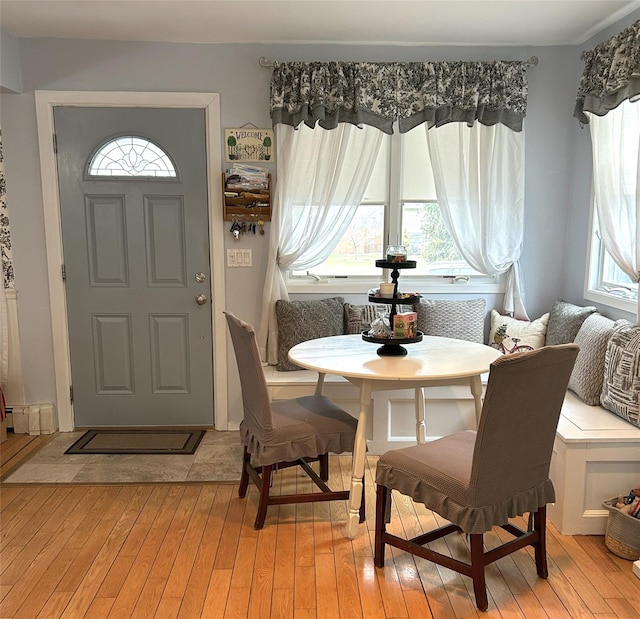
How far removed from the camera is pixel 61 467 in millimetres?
3260

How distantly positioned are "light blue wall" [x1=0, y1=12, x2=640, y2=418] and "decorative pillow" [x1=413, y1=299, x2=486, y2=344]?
1.44ft

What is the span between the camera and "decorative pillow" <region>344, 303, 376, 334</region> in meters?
3.63

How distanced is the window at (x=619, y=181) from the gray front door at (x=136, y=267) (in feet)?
7.63

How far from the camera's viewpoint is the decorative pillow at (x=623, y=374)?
264cm

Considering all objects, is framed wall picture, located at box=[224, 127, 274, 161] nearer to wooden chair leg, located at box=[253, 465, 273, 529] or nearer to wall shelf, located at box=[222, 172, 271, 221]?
wall shelf, located at box=[222, 172, 271, 221]

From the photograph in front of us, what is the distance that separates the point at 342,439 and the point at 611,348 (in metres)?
1.40

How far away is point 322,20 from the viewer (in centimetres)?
314

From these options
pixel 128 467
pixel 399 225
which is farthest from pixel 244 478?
pixel 399 225

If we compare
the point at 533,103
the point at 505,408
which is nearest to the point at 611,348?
the point at 505,408

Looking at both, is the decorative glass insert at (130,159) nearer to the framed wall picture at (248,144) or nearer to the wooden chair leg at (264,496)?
the framed wall picture at (248,144)

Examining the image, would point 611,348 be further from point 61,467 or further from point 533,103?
point 61,467

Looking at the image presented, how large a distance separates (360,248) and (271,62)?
1271 mm

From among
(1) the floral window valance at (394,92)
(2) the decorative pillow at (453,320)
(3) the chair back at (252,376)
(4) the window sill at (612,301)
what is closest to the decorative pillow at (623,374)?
(4) the window sill at (612,301)

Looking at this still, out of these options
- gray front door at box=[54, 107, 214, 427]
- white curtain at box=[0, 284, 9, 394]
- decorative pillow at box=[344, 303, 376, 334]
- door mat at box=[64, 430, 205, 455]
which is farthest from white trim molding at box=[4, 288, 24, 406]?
decorative pillow at box=[344, 303, 376, 334]
